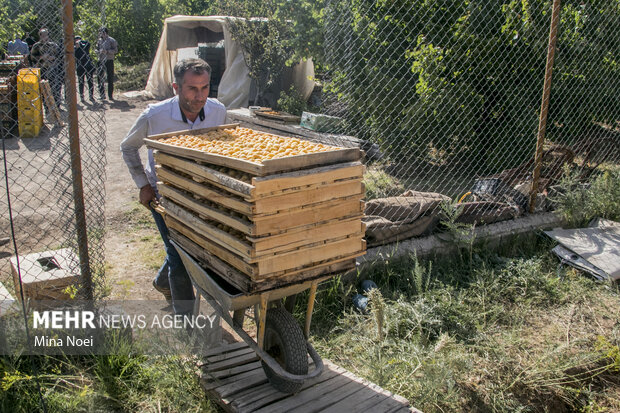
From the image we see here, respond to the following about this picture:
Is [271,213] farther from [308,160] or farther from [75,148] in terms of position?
[75,148]

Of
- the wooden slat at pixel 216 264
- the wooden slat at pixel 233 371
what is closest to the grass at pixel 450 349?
the wooden slat at pixel 233 371

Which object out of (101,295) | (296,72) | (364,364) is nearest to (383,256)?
(364,364)

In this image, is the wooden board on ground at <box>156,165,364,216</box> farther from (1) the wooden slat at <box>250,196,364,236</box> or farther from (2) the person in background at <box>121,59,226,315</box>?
(2) the person in background at <box>121,59,226,315</box>

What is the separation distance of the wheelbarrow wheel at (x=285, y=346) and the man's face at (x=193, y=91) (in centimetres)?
150

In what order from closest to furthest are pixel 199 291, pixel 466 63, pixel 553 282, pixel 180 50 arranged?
pixel 199 291, pixel 553 282, pixel 466 63, pixel 180 50

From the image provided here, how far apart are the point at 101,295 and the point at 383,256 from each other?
2.45 m

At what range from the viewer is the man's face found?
351 cm

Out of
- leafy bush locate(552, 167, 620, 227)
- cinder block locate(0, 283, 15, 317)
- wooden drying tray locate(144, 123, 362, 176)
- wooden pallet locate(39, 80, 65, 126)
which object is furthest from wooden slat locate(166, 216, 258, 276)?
leafy bush locate(552, 167, 620, 227)

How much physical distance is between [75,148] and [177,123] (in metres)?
0.68

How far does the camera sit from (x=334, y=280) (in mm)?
4484

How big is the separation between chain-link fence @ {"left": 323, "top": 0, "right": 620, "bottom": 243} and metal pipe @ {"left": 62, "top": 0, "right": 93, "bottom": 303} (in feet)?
11.9

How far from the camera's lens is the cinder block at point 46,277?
367 centimetres

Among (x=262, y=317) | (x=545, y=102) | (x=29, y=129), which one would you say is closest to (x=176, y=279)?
(x=262, y=317)

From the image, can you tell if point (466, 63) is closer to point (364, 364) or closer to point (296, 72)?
point (364, 364)
